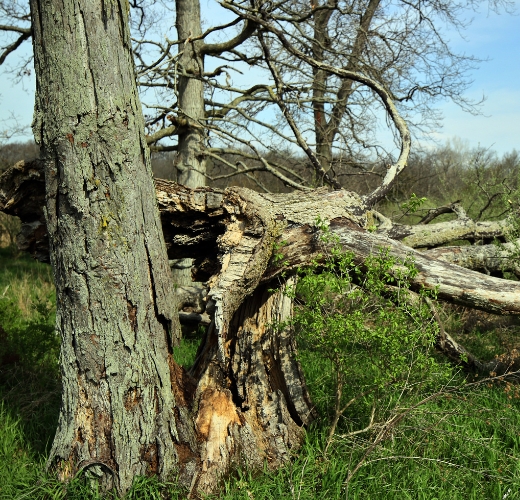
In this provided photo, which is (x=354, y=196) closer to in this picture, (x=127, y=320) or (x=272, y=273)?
(x=272, y=273)

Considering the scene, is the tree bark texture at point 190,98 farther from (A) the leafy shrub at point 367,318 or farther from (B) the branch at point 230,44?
(A) the leafy shrub at point 367,318

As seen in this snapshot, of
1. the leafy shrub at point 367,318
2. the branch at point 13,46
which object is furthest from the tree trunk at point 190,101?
the leafy shrub at point 367,318

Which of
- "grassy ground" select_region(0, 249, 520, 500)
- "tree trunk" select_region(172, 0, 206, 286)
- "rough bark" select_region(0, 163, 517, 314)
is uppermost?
"tree trunk" select_region(172, 0, 206, 286)

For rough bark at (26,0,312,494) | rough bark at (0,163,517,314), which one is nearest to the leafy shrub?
rough bark at (0,163,517,314)

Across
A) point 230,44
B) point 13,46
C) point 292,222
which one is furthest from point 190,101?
point 292,222

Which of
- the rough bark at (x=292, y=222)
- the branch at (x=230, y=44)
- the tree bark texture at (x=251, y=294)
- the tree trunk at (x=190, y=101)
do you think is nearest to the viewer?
the tree bark texture at (x=251, y=294)

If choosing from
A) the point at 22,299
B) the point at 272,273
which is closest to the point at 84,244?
the point at 272,273

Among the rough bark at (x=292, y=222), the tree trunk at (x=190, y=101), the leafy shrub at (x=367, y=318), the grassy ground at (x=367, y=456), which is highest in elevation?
the tree trunk at (x=190, y=101)

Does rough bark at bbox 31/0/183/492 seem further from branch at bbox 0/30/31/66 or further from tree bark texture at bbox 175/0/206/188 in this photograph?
branch at bbox 0/30/31/66

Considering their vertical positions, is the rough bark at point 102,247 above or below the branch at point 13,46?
below

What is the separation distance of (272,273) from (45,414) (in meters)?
2.33

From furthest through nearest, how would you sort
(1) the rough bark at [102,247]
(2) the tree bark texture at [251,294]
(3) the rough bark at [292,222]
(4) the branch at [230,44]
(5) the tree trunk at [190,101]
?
(5) the tree trunk at [190,101], (4) the branch at [230,44], (3) the rough bark at [292,222], (2) the tree bark texture at [251,294], (1) the rough bark at [102,247]

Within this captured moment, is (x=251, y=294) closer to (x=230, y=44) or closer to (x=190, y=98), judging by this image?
(x=190, y=98)

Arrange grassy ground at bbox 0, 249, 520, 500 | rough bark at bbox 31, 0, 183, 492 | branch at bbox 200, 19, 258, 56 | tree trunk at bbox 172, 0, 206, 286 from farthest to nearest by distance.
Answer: tree trunk at bbox 172, 0, 206, 286 → branch at bbox 200, 19, 258, 56 → grassy ground at bbox 0, 249, 520, 500 → rough bark at bbox 31, 0, 183, 492
